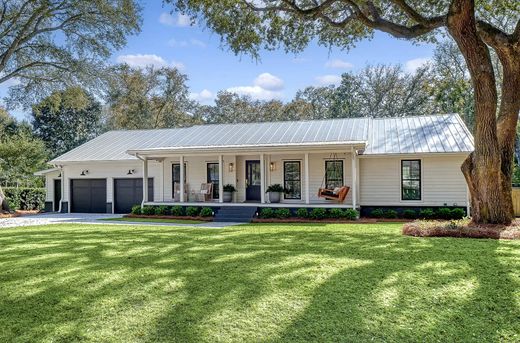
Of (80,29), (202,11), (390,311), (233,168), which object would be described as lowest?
(390,311)

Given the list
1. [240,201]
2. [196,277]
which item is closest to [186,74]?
[240,201]

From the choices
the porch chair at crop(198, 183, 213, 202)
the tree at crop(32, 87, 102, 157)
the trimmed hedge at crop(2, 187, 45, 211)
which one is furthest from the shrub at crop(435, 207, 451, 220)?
the tree at crop(32, 87, 102, 157)

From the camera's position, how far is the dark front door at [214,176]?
1848cm

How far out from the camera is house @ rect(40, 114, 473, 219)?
1551 centimetres

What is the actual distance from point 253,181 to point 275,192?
1.88m

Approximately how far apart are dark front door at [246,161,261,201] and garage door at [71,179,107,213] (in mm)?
7717

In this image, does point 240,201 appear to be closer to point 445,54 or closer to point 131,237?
point 131,237

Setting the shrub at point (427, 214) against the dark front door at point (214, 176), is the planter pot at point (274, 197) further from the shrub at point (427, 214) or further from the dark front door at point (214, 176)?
the shrub at point (427, 214)

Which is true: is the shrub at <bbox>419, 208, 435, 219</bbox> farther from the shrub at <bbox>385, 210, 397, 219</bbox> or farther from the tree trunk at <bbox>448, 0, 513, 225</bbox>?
the tree trunk at <bbox>448, 0, 513, 225</bbox>

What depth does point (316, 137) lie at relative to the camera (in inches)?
675

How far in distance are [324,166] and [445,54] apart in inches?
820

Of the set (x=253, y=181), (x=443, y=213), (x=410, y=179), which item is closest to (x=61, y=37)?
(x=253, y=181)

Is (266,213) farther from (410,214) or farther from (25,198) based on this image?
(25,198)

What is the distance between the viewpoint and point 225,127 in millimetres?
20984
